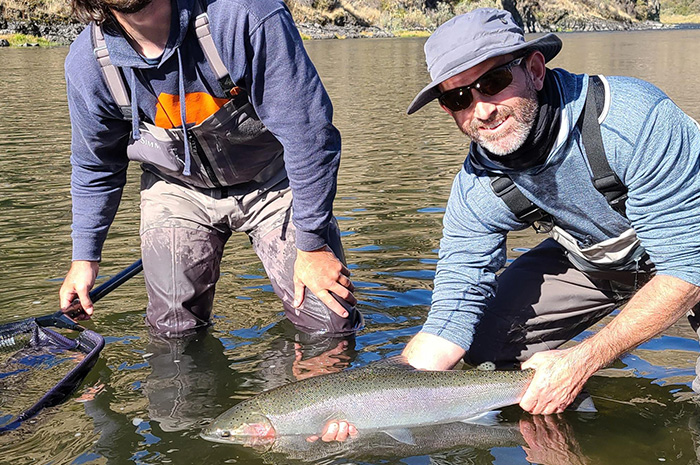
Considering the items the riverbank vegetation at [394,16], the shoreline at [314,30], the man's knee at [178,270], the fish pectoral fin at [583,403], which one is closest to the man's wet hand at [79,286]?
the man's knee at [178,270]

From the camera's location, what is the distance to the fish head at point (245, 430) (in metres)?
4.07

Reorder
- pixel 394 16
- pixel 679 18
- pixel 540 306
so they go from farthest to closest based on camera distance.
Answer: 1. pixel 679 18
2. pixel 394 16
3. pixel 540 306

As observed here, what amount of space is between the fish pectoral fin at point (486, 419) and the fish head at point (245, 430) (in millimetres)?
1014

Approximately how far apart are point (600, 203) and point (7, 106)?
20799mm

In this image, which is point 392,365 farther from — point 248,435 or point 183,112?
point 183,112

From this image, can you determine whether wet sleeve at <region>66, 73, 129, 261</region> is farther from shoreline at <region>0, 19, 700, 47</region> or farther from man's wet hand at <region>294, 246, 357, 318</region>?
shoreline at <region>0, 19, 700, 47</region>

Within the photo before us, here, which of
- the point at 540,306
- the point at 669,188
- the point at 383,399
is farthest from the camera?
the point at 540,306

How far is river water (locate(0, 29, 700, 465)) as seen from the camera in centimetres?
414

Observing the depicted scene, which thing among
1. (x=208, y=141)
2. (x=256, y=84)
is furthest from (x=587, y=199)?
(x=208, y=141)

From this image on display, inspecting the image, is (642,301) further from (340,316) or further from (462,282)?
(340,316)

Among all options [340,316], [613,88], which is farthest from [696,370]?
[340,316]

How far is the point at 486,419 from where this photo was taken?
4.30 m

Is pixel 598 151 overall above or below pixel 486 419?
above

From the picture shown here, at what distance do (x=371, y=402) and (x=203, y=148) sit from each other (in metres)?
1.86
